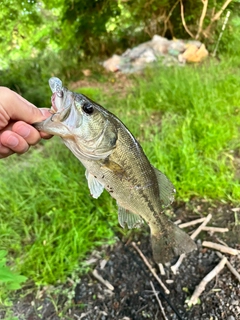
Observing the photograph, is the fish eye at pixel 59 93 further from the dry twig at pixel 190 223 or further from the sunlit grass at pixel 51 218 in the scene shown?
the dry twig at pixel 190 223

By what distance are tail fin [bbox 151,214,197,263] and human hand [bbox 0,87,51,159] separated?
2.98 feet

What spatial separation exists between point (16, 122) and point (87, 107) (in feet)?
1.41

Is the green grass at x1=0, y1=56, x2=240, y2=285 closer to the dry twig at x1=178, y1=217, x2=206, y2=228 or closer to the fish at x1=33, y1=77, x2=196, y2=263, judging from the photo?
the dry twig at x1=178, y1=217, x2=206, y2=228

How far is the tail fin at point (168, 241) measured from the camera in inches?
78.6

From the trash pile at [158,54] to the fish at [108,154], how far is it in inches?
186

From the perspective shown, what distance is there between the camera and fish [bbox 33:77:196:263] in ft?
4.27

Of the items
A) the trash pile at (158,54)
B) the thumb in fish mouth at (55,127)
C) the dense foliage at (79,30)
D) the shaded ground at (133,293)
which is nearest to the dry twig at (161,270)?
the shaded ground at (133,293)

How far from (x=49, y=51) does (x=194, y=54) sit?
276cm

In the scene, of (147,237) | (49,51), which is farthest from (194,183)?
(49,51)

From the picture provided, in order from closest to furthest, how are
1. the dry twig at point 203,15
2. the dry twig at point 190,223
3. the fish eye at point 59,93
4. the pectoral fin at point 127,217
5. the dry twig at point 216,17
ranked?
the fish eye at point 59,93 < the pectoral fin at point 127,217 < the dry twig at point 190,223 < the dry twig at point 216,17 < the dry twig at point 203,15

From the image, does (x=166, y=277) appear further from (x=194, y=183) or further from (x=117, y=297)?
(x=194, y=183)

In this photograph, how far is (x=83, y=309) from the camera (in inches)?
98.0

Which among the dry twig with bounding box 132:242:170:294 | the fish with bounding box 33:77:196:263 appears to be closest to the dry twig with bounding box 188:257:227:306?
the dry twig with bounding box 132:242:170:294

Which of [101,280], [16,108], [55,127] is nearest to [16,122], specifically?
[16,108]
